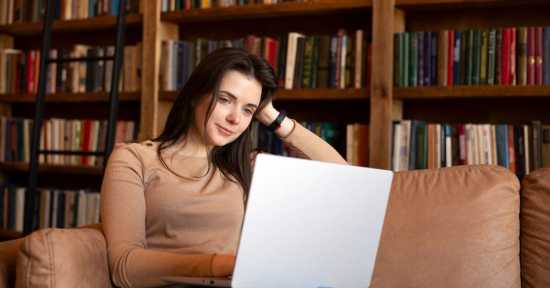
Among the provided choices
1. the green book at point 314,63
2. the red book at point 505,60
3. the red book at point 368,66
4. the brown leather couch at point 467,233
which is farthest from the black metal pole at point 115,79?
the red book at point 505,60

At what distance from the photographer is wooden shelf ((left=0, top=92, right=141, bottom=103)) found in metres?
3.55

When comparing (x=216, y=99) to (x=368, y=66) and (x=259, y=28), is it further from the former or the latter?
(x=259, y=28)

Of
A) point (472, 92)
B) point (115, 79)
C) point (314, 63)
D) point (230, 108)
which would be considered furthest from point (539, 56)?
point (115, 79)

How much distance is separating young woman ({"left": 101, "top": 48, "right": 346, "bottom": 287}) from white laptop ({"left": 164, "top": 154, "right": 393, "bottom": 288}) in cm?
37

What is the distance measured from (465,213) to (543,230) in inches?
8.2

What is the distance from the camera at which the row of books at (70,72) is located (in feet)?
11.7

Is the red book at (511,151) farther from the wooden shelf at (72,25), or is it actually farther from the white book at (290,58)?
the wooden shelf at (72,25)

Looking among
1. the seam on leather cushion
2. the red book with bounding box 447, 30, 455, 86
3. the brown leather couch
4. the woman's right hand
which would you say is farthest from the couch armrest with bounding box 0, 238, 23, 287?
A: the red book with bounding box 447, 30, 455, 86

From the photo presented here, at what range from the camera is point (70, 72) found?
378cm

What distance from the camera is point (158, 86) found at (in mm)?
3428

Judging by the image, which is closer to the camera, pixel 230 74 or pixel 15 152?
pixel 230 74

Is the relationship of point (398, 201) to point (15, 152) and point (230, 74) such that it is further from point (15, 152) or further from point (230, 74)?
point (15, 152)

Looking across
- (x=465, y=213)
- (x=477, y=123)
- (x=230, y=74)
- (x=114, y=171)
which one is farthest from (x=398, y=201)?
(x=477, y=123)

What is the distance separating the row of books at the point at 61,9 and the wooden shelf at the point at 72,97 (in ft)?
1.26
